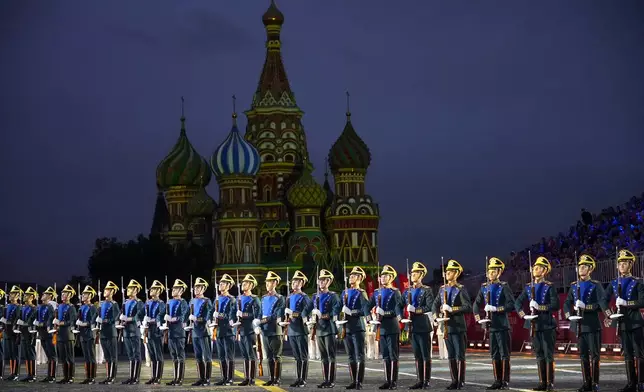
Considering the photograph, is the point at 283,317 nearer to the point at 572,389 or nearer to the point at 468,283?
the point at 572,389

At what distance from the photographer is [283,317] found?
76.3 ft

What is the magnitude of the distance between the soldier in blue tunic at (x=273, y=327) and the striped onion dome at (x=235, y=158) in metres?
75.8

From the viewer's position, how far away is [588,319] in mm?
19109

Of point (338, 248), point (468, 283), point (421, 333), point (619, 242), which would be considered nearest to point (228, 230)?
point (338, 248)

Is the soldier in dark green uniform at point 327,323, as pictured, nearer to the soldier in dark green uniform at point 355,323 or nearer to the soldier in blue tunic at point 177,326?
the soldier in dark green uniform at point 355,323

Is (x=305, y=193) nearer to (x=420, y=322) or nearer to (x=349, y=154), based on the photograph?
(x=349, y=154)

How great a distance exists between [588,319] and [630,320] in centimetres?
60

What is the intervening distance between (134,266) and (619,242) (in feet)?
175

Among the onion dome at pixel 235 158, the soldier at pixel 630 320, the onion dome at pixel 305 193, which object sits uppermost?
the onion dome at pixel 235 158

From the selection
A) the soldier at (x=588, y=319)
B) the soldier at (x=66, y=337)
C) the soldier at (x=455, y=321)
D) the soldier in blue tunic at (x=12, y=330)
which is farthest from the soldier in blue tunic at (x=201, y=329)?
the soldier at (x=588, y=319)

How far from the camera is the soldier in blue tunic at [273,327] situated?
76.4 ft

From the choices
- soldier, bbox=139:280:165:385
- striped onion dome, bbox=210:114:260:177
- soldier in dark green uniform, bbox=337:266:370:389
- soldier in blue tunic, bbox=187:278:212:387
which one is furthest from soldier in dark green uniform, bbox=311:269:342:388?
striped onion dome, bbox=210:114:260:177

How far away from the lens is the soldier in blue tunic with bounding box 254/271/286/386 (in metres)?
23.3

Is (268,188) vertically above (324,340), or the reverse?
(268,188)
